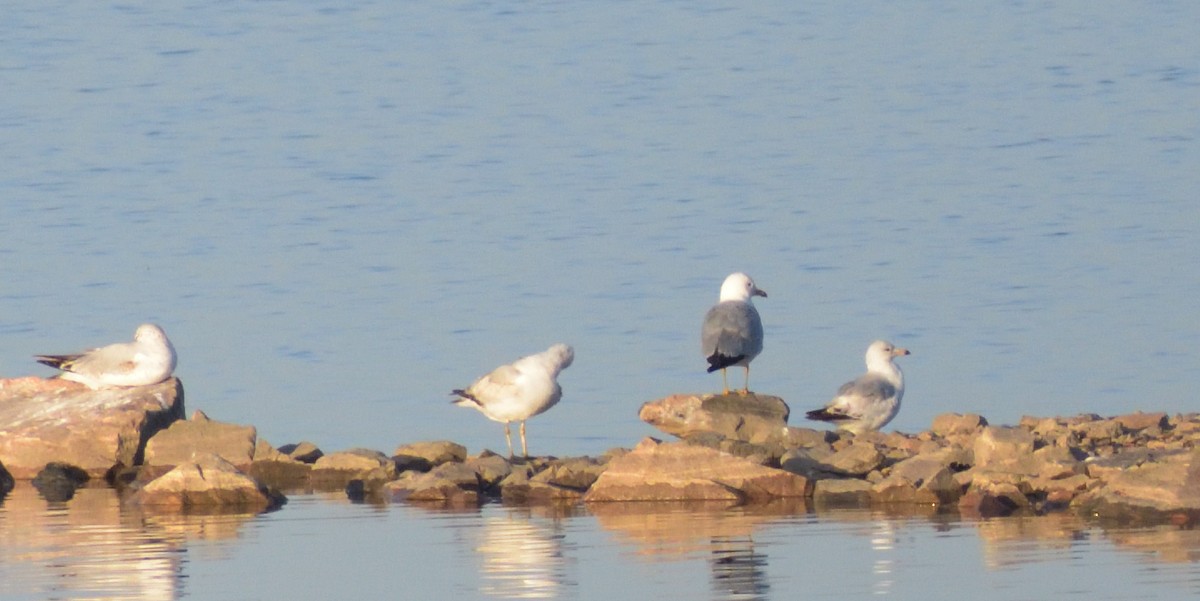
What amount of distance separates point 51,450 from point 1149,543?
7.93 meters

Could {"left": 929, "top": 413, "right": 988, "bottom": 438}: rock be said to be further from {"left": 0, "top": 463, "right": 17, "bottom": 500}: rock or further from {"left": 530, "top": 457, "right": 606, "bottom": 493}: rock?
{"left": 0, "top": 463, "right": 17, "bottom": 500}: rock

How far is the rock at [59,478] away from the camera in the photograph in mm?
14945

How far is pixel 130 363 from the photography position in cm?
1602

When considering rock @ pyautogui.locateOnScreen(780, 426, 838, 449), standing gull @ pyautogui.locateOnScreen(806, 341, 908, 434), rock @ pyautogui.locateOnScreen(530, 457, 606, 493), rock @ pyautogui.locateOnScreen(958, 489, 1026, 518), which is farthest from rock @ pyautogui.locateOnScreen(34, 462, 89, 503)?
rock @ pyautogui.locateOnScreen(958, 489, 1026, 518)

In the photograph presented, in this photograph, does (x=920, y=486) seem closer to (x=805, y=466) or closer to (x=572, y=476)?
(x=805, y=466)

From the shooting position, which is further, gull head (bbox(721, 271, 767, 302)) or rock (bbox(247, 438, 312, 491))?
gull head (bbox(721, 271, 767, 302))

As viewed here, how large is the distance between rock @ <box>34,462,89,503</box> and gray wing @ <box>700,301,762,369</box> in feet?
14.7

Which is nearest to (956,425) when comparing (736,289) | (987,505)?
(736,289)

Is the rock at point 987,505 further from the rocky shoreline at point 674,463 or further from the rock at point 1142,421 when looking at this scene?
the rock at point 1142,421

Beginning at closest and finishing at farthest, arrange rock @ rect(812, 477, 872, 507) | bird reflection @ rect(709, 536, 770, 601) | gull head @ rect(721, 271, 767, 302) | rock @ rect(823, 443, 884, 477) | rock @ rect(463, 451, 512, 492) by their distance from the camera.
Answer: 1. bird reflection @ rect(709, 536, 770, 601)
2. rock @ rect(812, 477, 872, 507)
3. rock @ rect(823, 443, 884, 477)
4. rock @ rect(463, 451, 512, 492)
5. gull head @ rect(721, 271, 767, 302)

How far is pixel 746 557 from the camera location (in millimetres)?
10500

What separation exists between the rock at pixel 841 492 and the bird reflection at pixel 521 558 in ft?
5.29

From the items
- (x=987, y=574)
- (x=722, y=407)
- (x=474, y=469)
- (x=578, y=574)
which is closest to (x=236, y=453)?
(x=474, y=469)

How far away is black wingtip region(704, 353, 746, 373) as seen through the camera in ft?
53.7
